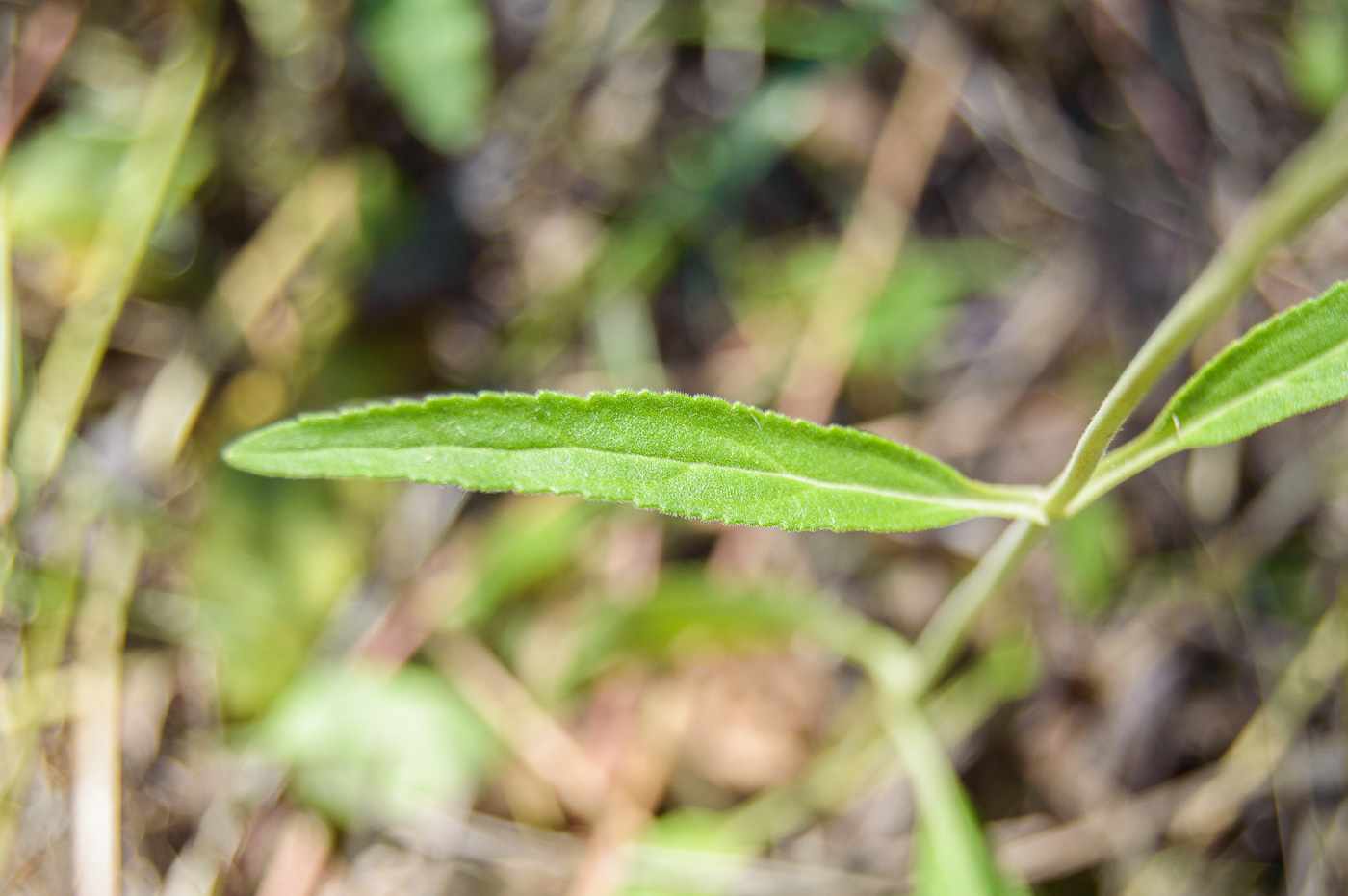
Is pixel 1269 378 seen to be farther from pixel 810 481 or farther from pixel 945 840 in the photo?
pixel 945 840

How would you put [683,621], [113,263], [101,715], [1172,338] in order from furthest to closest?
[113,263] → [101,715] → [683,621] → [1172,338]

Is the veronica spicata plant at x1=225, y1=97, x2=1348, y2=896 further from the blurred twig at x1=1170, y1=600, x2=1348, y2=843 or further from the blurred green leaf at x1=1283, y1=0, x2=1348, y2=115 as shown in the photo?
the blurred green leaf at x1=1283, y1=0, x2=1348, y2=115

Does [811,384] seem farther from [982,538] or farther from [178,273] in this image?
[178,273]

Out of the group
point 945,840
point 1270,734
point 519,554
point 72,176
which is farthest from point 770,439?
point 72,176

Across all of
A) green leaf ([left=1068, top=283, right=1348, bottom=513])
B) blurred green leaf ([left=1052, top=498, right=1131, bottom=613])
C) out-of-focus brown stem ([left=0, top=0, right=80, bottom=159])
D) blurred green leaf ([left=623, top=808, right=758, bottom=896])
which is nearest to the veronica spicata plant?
green leaf ([left=1068, top=283, right=1348, bottom=513])

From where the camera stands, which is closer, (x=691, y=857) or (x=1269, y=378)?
(x=1269, y=378)

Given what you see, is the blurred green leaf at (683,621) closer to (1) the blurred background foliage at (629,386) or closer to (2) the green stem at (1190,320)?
(1) the blurred background foliage at (629,386)
